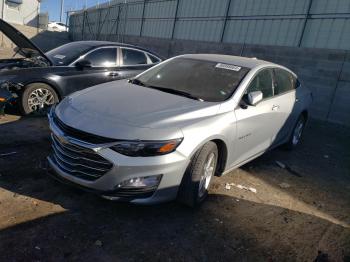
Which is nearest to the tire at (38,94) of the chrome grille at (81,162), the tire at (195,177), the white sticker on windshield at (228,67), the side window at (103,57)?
the side window at (103,57)

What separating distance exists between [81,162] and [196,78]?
197cm

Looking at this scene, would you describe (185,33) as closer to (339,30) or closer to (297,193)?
(339,30)

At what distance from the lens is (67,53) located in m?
7.23

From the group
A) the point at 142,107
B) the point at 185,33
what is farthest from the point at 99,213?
the point at 185,33

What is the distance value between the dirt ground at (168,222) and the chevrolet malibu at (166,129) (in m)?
0.29

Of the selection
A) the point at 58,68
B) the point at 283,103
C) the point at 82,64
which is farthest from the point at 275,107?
the point at 58,68

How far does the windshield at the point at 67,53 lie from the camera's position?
6.97m

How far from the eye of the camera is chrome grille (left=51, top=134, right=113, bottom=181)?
3.25m

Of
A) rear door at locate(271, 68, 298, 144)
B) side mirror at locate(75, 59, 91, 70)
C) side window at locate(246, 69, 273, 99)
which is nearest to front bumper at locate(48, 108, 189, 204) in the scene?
side window at locate(246, 69, 273, 99)

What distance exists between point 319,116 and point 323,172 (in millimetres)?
4217

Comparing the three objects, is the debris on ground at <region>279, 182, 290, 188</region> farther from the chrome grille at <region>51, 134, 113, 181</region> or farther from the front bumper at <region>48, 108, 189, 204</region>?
the chrome grille at <region>51, 134, 113, 181</region>

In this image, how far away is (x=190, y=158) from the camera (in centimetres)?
352

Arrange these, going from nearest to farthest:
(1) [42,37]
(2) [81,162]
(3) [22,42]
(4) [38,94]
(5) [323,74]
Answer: (2) [81,162] < (4) [38,94] < (3) [22,42] < (5) [323,74] < (1) [42,37]

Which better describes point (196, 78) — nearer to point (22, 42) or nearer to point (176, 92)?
point (176, 92)
